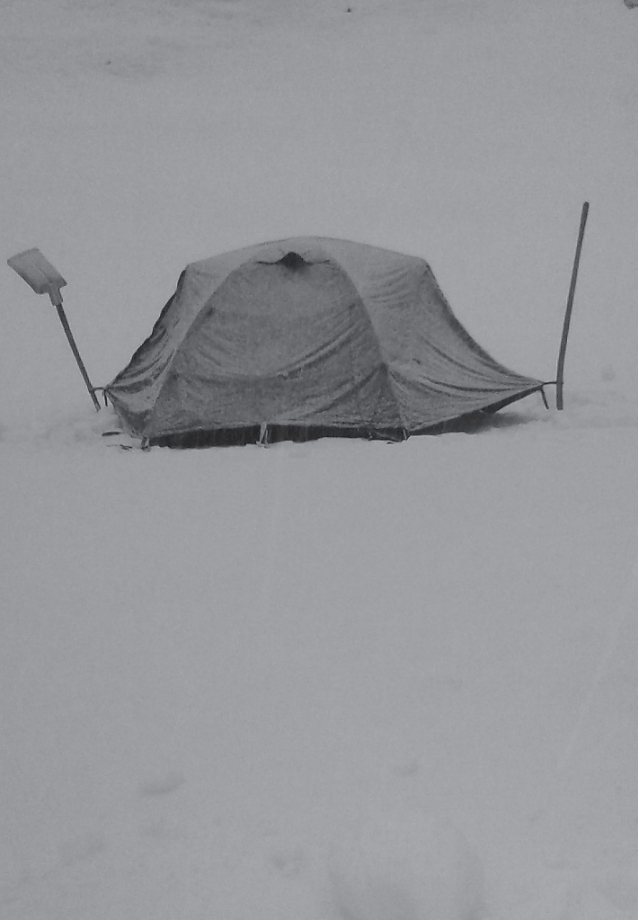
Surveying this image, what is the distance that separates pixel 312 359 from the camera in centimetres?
823

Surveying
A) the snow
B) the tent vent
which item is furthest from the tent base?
the tent vent

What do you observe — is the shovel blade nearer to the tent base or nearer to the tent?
the tent

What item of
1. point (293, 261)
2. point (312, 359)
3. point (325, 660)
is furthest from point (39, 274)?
point (325, 660)

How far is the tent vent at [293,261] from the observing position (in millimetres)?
8477

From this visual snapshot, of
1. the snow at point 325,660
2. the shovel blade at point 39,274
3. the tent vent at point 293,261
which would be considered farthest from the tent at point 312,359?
the shovel blade at point 39,274

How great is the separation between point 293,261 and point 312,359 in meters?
0.89

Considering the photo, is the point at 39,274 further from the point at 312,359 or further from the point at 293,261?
the point at 312,359

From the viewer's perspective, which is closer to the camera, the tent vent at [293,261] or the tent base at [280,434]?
the tent base at [280,434]

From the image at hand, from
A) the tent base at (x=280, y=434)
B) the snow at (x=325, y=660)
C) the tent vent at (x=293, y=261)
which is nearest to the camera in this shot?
the snow at (x=325, y=660)

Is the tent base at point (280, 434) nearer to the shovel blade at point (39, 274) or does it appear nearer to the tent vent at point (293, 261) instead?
the tent vent at point (293, 261)

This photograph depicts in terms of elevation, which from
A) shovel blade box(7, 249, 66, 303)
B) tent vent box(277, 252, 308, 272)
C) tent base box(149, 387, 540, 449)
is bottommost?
tent base box(149, 387, 540, 449)

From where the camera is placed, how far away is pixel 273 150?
23.2 m

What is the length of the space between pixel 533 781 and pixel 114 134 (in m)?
22.5

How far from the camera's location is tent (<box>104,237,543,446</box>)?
811cm
